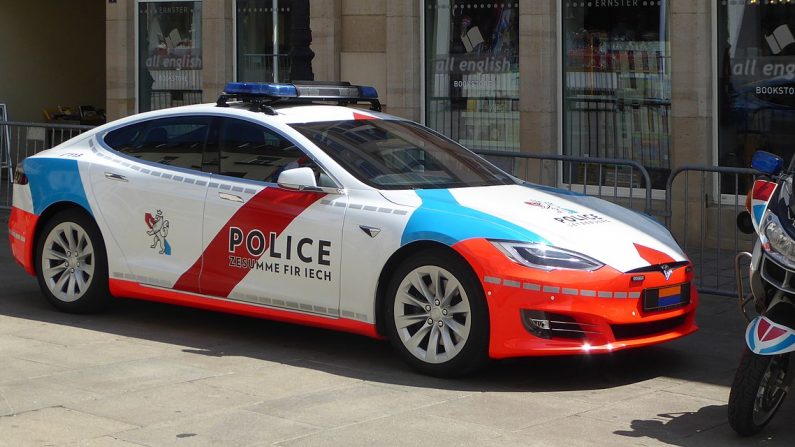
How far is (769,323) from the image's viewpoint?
596 cm

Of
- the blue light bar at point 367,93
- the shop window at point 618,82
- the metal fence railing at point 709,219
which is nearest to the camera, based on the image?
the blue light bar at point 367,93

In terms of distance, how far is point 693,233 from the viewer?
10.9m

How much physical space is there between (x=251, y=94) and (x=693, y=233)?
13.6ft

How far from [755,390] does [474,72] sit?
9.33 m

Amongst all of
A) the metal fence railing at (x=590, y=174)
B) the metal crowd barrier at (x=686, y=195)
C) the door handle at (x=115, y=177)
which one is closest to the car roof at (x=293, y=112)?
the door handle at (x=115, y=177)

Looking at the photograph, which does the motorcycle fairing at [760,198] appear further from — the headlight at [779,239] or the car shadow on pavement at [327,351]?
the car shadow on pavement at [327,351]

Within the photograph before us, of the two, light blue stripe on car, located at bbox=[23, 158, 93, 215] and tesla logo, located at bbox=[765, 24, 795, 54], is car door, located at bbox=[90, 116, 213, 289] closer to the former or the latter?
light blue stripe on car, located at bbox=[23, 158, 93, 215]

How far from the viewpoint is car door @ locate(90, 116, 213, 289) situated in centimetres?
844

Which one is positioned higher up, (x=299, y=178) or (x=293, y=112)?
(x=293, y=112)

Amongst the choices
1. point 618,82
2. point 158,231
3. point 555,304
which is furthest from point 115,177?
point 618,82

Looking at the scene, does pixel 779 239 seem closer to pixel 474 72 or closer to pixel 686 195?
pixel 686 195

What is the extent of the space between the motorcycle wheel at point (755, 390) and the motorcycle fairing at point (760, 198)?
0.68 meters

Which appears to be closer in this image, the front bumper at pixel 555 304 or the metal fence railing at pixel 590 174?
the front bumper at pixel 555 304

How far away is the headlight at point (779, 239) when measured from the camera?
19.3 ft
